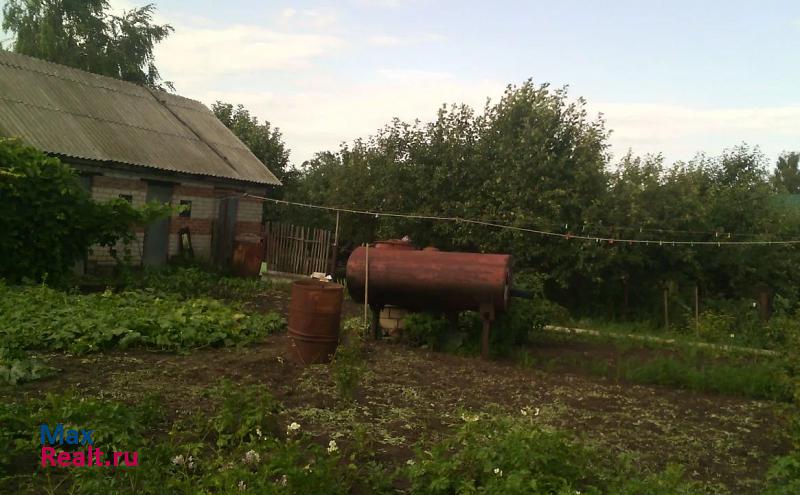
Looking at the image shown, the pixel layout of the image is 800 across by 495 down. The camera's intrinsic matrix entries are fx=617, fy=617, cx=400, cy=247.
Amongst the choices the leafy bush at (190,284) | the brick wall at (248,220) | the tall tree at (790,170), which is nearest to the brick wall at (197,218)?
the brick wall at (248,220)

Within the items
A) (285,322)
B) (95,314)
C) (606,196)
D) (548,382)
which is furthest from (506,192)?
(95,314)

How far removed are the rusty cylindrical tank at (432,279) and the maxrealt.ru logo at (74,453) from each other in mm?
4704

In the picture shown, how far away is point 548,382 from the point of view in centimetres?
689

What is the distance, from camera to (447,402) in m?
5.82

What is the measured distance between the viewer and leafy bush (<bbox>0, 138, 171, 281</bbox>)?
33.2ft

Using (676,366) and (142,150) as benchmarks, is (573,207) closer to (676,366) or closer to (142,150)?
(676,366)

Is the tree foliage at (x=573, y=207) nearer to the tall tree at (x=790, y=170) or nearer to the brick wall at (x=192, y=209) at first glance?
the brick wall at (x=192, y=209)

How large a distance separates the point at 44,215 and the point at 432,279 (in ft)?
23.2

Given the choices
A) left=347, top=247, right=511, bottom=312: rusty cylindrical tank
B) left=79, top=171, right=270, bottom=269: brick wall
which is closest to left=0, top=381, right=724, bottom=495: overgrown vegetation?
left=347, top=247, right=511, bottom=312: rusty cylindrical tank

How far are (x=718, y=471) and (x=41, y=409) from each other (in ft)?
15.9

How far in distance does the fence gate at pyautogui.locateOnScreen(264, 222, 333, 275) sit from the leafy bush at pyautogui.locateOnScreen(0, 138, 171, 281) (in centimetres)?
602

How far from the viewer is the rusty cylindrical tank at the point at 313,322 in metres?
7.00

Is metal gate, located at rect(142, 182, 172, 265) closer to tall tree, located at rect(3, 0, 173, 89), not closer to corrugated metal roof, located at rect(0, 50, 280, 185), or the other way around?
corrugated metal roof, located at rect(0, 50, 280, 185)

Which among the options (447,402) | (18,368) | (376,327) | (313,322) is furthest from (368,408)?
(376,327)
